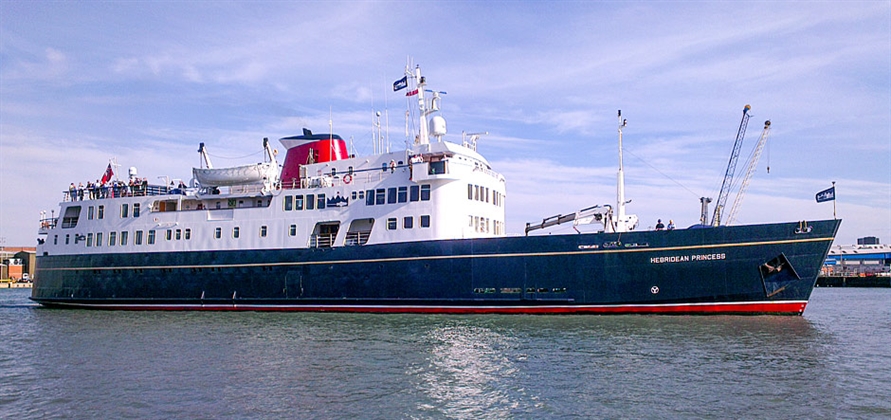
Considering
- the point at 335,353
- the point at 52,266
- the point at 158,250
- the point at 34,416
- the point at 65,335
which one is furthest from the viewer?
the point at 52,266

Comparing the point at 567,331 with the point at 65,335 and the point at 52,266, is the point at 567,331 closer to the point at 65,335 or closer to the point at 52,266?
the point at 65,335

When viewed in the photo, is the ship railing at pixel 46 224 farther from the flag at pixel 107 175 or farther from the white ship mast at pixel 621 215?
the white ship mast at pixel 621 215

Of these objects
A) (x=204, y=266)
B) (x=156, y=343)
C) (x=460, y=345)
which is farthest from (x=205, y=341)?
(x=204, y=266)

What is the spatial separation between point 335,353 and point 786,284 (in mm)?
16921

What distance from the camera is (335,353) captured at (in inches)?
739

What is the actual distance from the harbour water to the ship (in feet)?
4.79

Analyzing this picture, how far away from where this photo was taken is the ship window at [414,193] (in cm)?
2942

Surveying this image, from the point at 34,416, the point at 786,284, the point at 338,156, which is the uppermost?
the point at 338,156

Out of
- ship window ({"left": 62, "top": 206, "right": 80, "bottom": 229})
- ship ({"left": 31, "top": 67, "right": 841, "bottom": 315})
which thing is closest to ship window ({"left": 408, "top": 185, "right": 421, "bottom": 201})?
ship ({"left": 31, "top": 67, "right": 841, "bottom": 315})

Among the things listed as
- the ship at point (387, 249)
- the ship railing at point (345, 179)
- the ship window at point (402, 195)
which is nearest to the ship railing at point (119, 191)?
the ship at point (387, 249)

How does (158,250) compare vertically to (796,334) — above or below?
above

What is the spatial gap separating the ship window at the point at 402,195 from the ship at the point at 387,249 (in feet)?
0.33

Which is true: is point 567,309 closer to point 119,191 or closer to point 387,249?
point 387,249

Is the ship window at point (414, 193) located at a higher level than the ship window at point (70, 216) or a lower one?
higher
